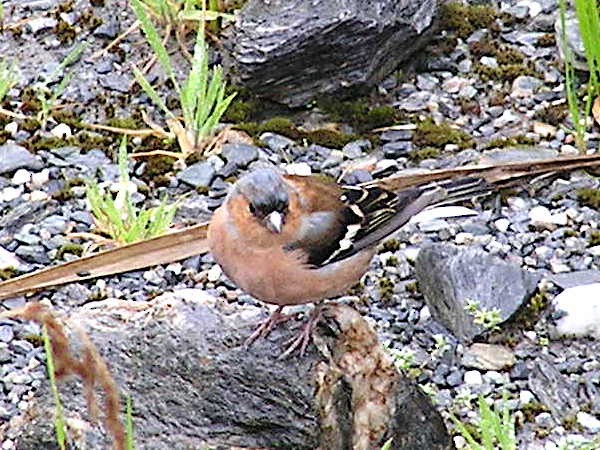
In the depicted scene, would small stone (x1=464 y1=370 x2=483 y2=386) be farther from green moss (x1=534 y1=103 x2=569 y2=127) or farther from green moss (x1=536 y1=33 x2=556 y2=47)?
green moss (x1=536 y1=33 x2=556 y2=47)

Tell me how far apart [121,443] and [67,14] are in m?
4.36

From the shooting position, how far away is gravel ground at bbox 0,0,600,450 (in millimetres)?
4371

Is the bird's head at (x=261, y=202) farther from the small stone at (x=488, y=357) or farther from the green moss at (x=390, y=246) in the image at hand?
the green moss at (x=390, y=246)

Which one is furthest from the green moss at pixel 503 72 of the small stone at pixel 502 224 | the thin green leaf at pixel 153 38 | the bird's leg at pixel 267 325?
the bird's leg at pixel 267 325

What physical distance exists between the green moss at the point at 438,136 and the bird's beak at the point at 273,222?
1.77m

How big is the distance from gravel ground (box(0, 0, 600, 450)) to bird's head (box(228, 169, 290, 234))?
724 mm

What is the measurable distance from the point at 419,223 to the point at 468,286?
1.76 feet

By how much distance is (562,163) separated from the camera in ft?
17.1

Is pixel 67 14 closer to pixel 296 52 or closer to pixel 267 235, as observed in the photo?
pixel 296 52

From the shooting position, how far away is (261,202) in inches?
148

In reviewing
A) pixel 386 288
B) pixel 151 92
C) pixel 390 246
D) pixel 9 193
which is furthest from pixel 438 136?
pixel 9 193

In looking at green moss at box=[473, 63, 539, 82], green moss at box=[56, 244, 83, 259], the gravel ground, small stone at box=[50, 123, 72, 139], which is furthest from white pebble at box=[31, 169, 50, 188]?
green moss at box=[473, 63, 539, 82]

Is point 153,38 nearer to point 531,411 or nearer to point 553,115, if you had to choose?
point 553,115

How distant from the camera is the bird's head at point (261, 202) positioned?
3.74 metres
